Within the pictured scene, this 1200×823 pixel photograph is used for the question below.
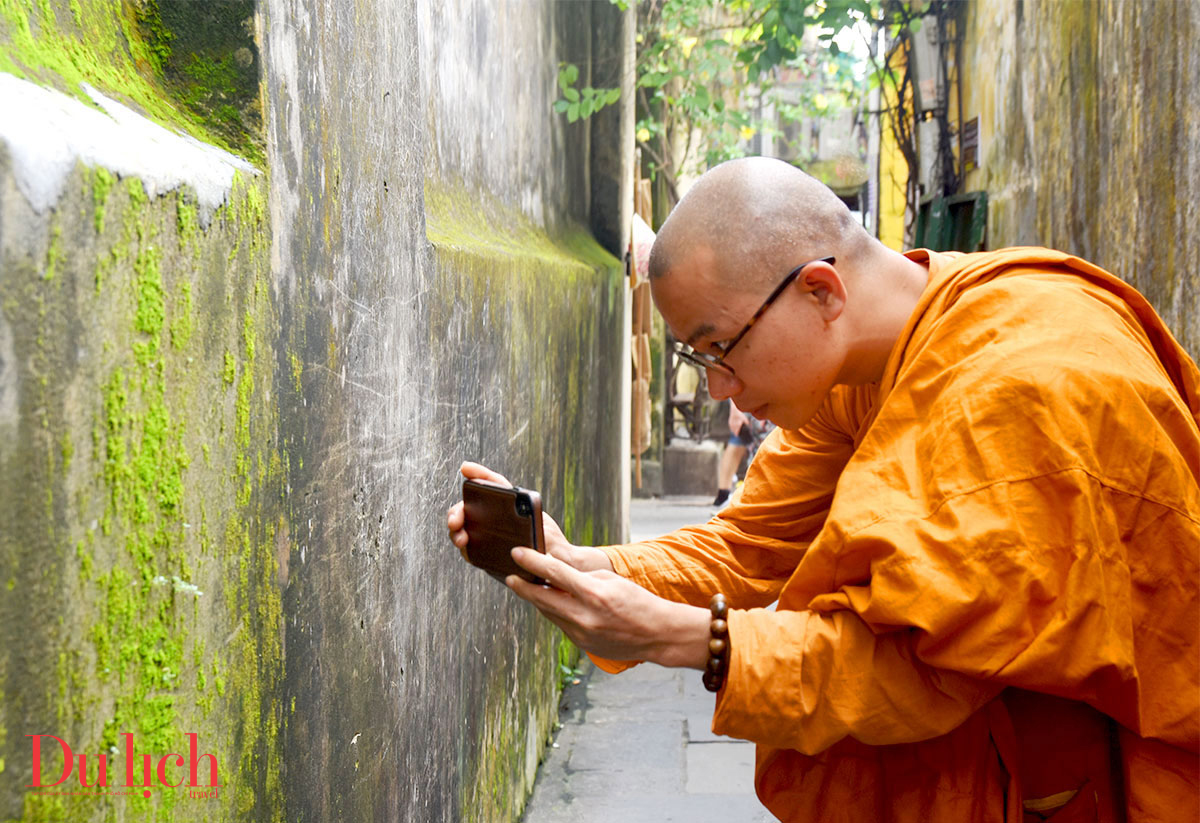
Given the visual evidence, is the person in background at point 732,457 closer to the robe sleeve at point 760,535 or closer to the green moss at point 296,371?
the robe sleeve at point 760,535

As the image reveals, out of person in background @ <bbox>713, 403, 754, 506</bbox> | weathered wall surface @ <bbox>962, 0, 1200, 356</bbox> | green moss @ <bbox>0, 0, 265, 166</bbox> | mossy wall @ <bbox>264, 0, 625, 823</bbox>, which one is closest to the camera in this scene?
green moss @ <bbox>0, 0, 265, 166</bbox>

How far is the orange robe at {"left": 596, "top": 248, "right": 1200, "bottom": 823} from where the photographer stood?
1.47 meters

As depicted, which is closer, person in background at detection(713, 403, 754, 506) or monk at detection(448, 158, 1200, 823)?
monk at detection(448, 158, 1200, 823)

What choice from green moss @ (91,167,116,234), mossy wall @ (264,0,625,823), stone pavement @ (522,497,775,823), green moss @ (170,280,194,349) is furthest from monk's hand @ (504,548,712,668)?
stone pavement @ (522,497,775,823)

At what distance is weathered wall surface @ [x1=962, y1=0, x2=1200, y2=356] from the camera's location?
3.15 m

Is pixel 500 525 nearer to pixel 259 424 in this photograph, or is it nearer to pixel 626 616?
pixel 626 616

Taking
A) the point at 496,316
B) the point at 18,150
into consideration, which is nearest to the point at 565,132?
the point at 496,316

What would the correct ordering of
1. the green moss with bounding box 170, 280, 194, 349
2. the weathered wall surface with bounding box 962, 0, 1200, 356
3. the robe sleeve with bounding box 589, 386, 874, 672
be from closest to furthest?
the green moss with bounding box 170, 280, 194, 349 → the robe sleeve with bounding box 589, 386, 874, 672 → the weathered wall surface with bounding box 962, 0, 1200, 356

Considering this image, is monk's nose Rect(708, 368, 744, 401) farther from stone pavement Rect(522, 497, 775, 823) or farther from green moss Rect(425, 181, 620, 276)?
stone pavement Rect(522, 497, 775, 823)

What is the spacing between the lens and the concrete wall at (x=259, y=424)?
3.06ft

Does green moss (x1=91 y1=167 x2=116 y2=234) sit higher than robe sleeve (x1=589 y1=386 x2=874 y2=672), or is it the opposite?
green moss (x1=91 y1=167 x2=116 y2=234)

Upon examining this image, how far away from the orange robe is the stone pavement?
2.13 meters

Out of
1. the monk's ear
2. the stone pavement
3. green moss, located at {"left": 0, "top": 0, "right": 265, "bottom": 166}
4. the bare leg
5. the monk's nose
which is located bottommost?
the bare leg

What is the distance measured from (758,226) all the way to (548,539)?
0.69 meters
